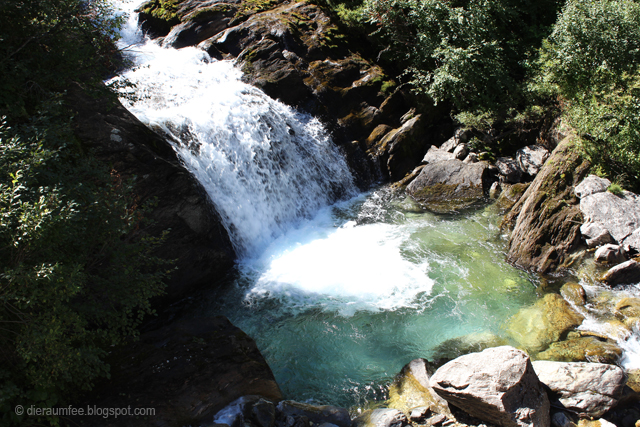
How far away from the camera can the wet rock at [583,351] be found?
22.7ft

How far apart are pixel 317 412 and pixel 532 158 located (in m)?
12.3

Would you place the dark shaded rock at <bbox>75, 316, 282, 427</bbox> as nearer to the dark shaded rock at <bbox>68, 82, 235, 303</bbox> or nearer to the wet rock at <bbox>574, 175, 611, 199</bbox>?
the dark shaded rock at <bbox>68, 82, 235, 303</bbox>

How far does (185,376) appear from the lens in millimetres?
6234

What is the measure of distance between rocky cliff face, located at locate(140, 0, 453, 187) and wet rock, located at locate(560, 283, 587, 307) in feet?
28.1

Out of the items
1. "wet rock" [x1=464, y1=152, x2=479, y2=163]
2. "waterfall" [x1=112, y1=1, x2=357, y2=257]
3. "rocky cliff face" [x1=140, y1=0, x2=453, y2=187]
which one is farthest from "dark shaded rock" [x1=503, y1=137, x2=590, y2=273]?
"waterfall" [x1=112, y1=1, x2=357, y2=257]

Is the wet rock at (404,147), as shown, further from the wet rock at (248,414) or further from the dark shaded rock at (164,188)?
the wet rock at (248,414)

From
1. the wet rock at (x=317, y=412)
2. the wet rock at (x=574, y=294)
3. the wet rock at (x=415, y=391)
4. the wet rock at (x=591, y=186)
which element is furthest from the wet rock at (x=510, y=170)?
the wet rock at (x=317, y=412)

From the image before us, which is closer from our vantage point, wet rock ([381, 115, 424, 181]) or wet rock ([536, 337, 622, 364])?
wet rock ([536, 337, 622, 364])

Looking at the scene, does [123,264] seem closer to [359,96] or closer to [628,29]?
[359,96]

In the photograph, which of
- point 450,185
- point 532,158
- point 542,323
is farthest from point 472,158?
point 542,323

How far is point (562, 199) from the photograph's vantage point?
10594 mm

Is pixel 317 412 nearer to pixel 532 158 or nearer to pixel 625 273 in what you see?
pixel 625 273

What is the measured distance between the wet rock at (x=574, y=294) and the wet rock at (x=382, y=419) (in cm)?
522

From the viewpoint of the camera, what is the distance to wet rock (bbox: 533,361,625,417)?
5.82m
